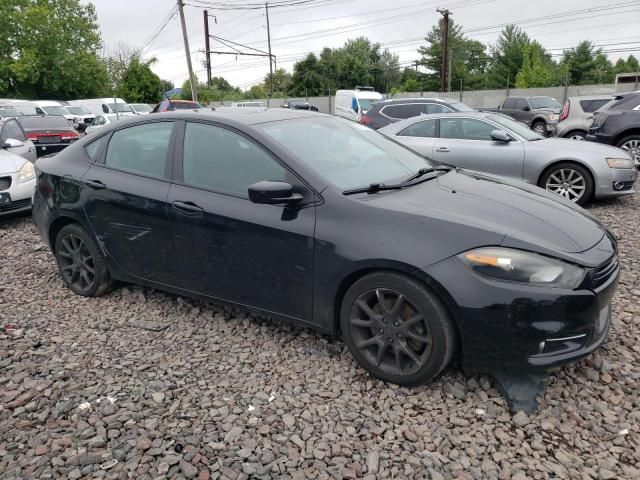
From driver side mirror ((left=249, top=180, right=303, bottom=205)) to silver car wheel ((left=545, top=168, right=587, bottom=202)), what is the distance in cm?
526

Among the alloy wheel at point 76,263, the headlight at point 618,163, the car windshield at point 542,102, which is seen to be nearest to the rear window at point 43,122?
the alloy wheel at point 76,263

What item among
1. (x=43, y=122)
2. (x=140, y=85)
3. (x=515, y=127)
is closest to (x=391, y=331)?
(x=515, y=127)

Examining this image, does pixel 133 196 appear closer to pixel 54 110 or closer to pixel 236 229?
pixel 236 229

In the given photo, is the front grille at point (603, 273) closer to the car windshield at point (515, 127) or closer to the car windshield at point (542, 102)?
the car windshield at point (515, 127)

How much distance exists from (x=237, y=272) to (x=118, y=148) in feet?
5.12

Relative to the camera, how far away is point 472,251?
2545mm

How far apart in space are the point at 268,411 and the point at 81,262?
2365 mm

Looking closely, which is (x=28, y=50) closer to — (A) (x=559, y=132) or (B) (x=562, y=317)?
(A) (x=559, y=132)

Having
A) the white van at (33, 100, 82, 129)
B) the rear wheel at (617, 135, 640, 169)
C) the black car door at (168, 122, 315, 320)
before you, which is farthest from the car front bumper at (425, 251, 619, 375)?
the white van at (33, 100, 82, 129)

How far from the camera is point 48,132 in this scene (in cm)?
1412

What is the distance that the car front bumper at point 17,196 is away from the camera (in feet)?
22.1

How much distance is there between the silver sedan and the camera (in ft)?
22.3

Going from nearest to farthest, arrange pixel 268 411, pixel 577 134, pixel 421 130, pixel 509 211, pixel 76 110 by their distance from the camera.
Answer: pixel 268 411 → pixel 509 211 → pixel 421 130 → pixel 577 134 → pixel 76 110

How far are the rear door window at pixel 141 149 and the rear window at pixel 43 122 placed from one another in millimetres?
12386
